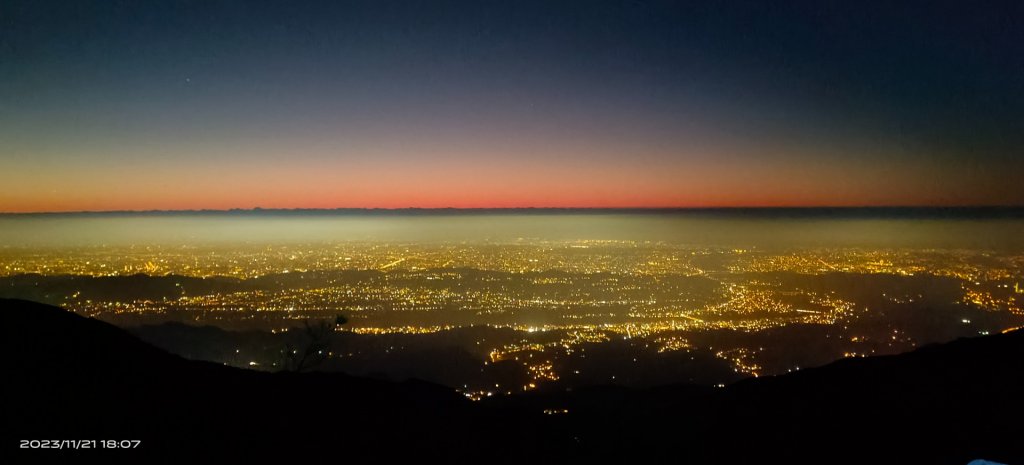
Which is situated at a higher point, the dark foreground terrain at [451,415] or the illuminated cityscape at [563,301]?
the dark foreground terrain at [451,415]

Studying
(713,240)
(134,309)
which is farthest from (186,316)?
(713,240)

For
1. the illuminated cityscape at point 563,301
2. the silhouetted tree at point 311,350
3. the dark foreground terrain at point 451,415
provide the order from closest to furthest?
the dark foreground terrain at point 451,415
the silhouetted tree at point 311,350
the illuminated cityscape at point 563,301

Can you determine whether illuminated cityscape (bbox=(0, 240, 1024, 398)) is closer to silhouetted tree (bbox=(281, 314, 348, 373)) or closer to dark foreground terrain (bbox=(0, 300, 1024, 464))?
silhouetted tree (bbox=(281, 314, 348, 373))

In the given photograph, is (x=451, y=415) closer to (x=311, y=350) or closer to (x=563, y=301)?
(x=311, y=350)

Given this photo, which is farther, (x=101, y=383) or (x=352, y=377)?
(x=352, y=377)

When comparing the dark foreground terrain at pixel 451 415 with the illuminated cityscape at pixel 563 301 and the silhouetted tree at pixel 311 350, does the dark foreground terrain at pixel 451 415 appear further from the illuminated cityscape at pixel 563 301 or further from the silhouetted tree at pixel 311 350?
the illuminated cityscape at pixel 563 301

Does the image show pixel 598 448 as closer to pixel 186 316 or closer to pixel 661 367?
pixel 661 367

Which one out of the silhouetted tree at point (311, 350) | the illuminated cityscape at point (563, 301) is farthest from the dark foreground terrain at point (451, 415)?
the illuminated cityscape at point (563, 301)

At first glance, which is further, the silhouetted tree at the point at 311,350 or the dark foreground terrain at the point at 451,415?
the silhouetted tree at the point at 311,350

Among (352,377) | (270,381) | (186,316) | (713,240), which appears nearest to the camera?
(270,381)
